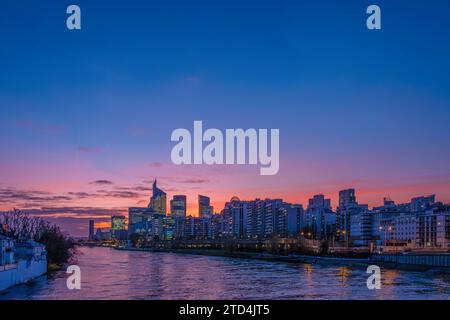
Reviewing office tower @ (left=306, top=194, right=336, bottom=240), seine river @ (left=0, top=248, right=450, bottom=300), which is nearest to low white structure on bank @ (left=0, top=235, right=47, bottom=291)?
seine river @ (left=0, top=248, right=450, bottom=300)

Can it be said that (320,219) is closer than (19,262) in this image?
No

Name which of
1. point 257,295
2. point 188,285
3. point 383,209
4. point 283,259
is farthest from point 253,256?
point 257,295

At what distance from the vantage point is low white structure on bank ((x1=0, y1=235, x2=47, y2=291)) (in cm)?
1750

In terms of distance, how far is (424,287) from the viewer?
1964cm

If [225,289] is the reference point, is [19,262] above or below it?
above

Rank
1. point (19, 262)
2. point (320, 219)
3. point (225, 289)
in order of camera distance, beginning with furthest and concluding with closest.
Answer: point (320, 219), point (19, 262), point (225, 289)

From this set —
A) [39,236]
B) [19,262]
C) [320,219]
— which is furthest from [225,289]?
[320,219]

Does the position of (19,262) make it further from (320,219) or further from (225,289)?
(320,219)

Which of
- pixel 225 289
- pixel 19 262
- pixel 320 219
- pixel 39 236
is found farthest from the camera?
pixel 320 219

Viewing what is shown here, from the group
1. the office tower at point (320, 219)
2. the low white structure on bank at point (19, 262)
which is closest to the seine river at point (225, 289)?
the low white structure on bank at point (19, 262)

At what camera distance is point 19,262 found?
63.8 ft

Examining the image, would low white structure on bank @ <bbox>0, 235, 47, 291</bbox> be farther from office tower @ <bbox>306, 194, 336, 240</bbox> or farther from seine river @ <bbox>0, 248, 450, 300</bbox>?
office tower @ <bbox>306, 194, 336, 240</bbox>

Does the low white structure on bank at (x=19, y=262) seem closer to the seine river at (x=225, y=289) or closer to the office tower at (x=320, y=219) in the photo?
the seine river at (x=225, y=289)
